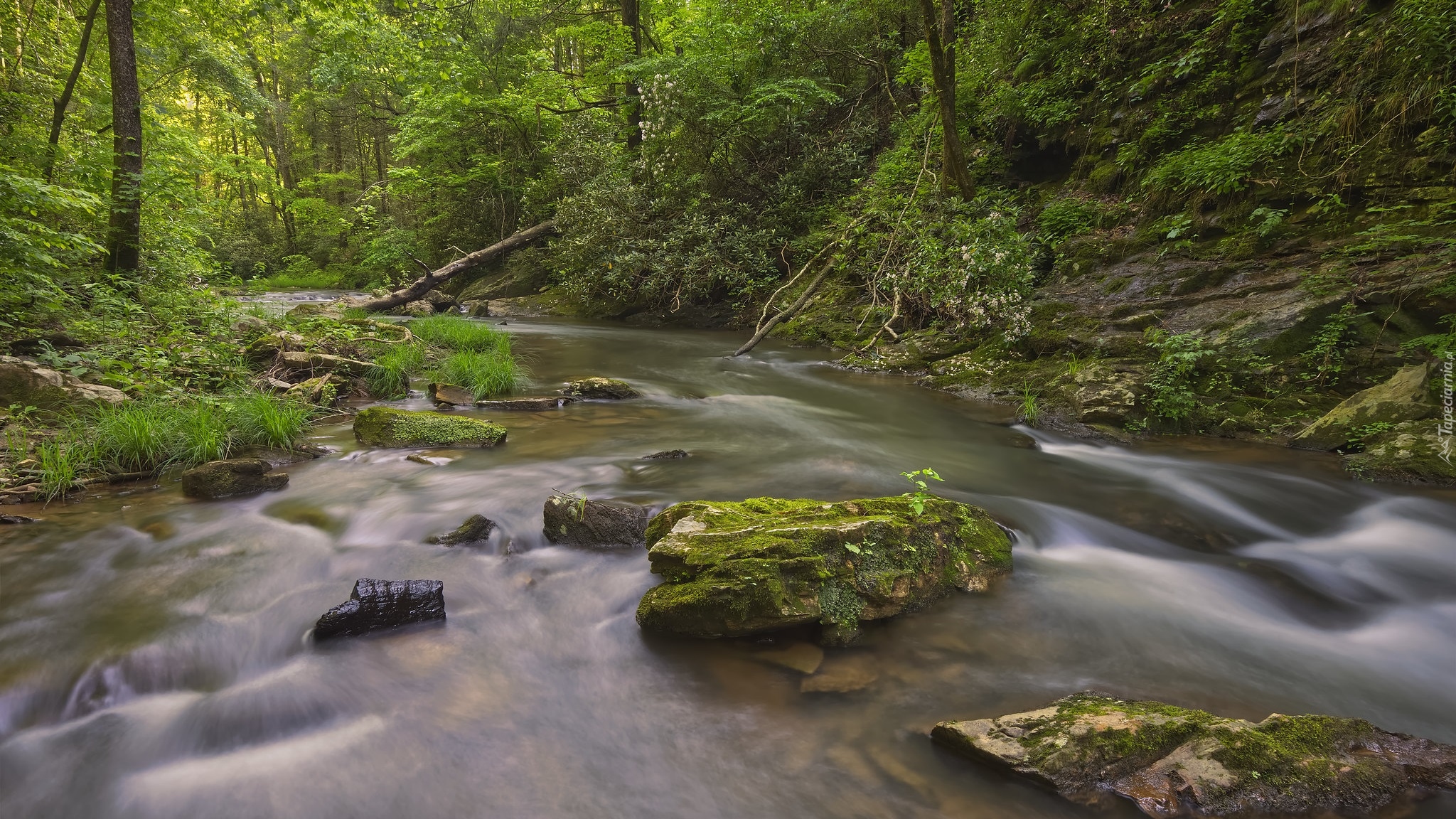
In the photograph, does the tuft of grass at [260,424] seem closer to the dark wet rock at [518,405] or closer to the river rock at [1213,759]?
the dark wet rock at [518,405]

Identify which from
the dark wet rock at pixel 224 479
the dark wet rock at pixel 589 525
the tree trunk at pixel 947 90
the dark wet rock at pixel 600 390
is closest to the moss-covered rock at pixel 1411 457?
the dark wet rock at pixel 589 525

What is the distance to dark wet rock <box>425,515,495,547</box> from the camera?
424 centimetres

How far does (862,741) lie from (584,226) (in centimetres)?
1479

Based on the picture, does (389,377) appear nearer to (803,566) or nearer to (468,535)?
(468,535)

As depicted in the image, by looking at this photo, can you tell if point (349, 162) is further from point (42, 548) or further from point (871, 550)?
point (871, 550)

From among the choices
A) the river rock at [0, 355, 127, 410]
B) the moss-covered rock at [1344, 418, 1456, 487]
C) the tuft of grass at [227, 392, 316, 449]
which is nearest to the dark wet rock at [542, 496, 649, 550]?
the tuft of grass at [227, 392, 316, 449]

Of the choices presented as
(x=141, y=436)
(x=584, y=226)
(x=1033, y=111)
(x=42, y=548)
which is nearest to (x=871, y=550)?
(x=42, y=548)

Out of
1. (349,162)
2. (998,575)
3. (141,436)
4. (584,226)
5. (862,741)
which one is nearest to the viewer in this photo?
(862,741)

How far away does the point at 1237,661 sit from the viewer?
10.1ft

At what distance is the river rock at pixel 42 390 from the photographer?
517cm

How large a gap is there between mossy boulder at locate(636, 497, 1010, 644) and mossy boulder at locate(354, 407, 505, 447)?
3209 millimetres

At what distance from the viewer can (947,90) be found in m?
9.51

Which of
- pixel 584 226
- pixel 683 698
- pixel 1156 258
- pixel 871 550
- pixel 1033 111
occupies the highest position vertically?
pixel 1033 111

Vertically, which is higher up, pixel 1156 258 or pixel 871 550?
pixel 1156 258
